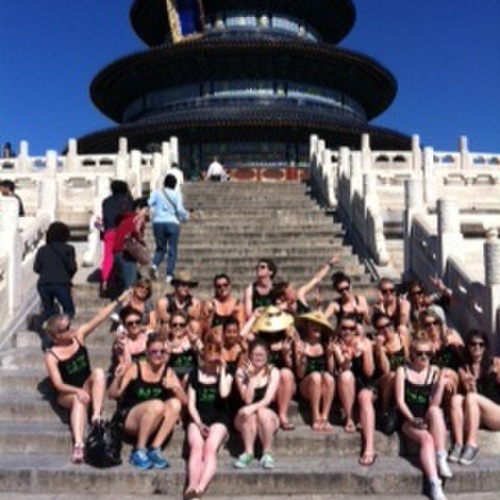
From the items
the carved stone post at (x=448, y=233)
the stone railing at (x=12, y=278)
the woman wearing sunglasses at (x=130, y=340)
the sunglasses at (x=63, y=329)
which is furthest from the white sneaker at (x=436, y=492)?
the stone railing at (x=12, y=278)

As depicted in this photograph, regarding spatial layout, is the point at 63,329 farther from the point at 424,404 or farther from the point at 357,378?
the point at 424,404

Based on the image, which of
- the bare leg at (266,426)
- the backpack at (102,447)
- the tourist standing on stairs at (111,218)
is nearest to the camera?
the backpack at (102,447)

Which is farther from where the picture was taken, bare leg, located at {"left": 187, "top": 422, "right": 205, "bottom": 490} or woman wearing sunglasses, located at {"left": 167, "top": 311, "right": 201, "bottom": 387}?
woman wearing sunglasses, located at {"left": 167, "top": 311, "right": 201, "bottom": 387}

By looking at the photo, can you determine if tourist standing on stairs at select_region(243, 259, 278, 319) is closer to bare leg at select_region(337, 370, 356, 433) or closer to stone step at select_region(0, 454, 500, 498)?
bare leg at select_region(337, 370, 356, 433)

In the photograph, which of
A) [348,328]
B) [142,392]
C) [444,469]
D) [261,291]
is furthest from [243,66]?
[444,469]

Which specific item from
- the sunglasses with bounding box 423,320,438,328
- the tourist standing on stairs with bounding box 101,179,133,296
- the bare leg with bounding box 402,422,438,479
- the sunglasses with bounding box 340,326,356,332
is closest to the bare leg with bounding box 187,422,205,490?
the sunglasses with bounding box 340,326,356,332

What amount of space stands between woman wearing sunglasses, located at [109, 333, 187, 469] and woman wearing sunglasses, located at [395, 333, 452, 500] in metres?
1.99

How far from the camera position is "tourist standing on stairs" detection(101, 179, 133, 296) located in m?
10.1

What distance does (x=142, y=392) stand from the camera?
669 cm

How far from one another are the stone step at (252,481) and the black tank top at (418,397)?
1.83 feet

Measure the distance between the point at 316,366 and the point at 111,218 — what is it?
4.33 m

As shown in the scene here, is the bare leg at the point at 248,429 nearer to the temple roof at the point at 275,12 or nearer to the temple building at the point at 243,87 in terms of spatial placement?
the temple building at the point at 243,87

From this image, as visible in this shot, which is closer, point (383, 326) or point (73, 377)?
point (73, 377)

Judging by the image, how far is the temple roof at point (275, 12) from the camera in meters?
33.4
